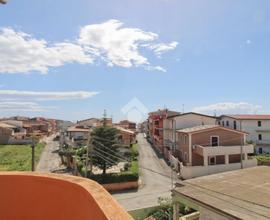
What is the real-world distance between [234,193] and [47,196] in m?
8.70

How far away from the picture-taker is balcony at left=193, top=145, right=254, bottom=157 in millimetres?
31973

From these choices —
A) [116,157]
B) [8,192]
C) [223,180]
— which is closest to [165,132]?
[116,157]

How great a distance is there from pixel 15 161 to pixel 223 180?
1297 inches

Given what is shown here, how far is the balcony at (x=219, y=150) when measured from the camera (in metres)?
32.0

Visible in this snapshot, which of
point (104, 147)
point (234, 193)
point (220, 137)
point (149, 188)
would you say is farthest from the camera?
point (220, 137)

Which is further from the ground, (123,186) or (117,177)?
(117,177)

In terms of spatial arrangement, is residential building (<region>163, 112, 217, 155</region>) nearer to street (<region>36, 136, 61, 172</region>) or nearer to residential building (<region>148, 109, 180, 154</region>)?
residential building (<region>148, 109, 180, 154</region>)

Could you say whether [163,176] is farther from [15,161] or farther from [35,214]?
[35,214]

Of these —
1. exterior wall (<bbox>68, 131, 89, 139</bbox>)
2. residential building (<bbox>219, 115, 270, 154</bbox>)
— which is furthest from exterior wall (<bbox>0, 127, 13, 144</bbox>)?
residential building (<bbox>219, 115, 270, 154</bbox>)

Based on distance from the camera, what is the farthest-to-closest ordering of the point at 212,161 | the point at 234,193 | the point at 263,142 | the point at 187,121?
1. the point at 263,142
2. the point at 187,121
3. the point at 212,161
4. the point at 234,193

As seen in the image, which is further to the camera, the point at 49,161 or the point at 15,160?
the point at 49,161

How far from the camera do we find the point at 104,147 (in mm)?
30938

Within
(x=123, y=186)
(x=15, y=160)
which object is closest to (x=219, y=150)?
(x=123, y=186)

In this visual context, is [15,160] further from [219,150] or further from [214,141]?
[219,150]
